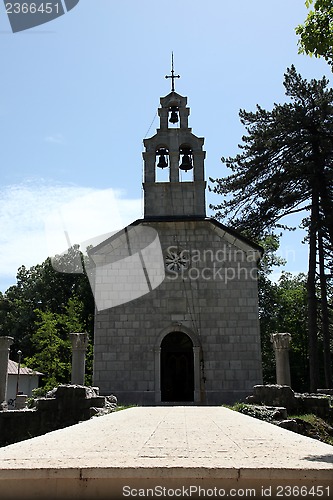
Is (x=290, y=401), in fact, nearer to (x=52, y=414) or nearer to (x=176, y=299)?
(x=176, y=299)

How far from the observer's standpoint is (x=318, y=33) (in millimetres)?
8203

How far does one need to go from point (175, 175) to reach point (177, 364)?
696 centimetres

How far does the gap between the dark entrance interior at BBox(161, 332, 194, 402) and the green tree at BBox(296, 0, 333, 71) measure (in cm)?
1129

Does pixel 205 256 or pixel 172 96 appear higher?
pixel 172 96

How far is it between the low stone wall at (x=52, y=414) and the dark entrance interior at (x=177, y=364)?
3844 millimetres

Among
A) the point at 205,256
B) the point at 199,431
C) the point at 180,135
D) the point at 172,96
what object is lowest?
the point at 199,431

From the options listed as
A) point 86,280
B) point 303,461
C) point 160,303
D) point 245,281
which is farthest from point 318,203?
point 86,280

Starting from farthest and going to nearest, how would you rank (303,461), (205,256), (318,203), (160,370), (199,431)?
(318,203)
(205,256)
(160,370)
(199,431)
(303,461)

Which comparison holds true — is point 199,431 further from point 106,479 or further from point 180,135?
point 180,135

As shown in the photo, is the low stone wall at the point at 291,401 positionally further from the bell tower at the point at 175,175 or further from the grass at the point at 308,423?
the bell tower at the point at 175,175

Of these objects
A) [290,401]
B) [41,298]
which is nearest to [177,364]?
[290,401]

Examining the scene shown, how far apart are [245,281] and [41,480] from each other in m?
14.5

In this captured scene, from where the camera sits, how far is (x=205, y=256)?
1797 centimetres

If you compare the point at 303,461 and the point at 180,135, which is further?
the point at 180,135
